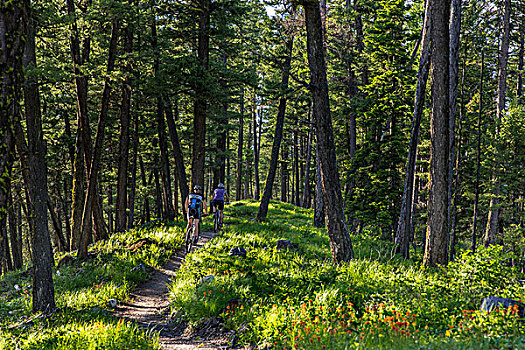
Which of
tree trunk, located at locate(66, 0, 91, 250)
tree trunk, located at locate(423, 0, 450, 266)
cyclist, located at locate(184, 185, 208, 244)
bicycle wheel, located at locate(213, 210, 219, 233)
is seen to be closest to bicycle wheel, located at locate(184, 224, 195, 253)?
cyclist, located at locate(184, 185, 208, 244)

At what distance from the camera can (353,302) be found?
248 inches

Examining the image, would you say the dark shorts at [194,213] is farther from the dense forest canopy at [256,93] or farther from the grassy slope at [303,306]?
the dense forest canopy at [256,93]

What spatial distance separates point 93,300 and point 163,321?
6.15 ft

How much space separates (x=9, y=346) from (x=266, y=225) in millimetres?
12151

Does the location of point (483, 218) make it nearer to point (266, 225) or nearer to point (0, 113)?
point (266, 225)

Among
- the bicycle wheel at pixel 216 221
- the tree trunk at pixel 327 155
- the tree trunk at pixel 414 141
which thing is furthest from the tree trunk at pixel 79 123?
the tree trunk at pixel 414 141

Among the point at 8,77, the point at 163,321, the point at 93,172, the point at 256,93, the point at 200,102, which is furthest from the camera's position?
the point at 256,93

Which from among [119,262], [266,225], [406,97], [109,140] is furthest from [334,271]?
[109,140]

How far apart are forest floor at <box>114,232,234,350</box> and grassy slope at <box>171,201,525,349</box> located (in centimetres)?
29

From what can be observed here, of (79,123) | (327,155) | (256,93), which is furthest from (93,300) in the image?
(256,93)

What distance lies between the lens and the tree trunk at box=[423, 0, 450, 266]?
8766 mm

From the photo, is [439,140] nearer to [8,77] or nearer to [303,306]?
[303,306]

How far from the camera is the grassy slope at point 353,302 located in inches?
184

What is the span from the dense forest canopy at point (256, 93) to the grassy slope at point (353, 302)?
212 cm
